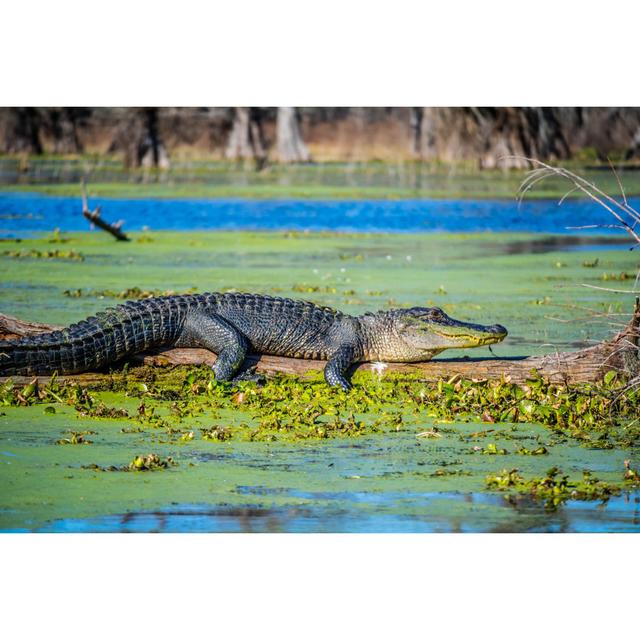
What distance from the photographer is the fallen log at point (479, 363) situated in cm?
756

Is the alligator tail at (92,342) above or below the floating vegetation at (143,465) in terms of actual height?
above

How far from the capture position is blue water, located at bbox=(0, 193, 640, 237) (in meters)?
16.5

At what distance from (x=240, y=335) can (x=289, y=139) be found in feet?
43.1

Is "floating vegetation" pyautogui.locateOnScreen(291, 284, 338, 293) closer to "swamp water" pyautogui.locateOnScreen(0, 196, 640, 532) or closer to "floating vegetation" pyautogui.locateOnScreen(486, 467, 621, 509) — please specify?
"swamp water" pyautogui.locateOnScreen(0, 196, 640, 532)

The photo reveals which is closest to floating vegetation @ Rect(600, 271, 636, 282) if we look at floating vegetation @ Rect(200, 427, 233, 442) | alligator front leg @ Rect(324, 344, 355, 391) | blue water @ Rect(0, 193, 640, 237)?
blue water @ Rect(0, 193, 640, 237)

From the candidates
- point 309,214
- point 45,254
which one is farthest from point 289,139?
point 45,254

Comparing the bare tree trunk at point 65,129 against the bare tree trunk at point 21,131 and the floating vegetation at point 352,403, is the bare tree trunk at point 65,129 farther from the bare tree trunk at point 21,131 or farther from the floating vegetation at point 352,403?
the floating vegetation at point 352,403

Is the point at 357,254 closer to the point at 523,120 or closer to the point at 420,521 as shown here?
the point at 523,120

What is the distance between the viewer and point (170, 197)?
18.6 meters

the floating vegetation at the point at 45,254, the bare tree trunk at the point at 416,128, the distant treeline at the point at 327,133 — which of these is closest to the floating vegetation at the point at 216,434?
the floating vegetation at the point at 45,254

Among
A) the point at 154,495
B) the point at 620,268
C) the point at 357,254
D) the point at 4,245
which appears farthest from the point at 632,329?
the point at 4,245

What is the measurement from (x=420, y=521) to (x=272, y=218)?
12177mm

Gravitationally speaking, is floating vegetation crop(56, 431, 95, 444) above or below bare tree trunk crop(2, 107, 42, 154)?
below

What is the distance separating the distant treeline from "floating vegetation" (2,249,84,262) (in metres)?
2.87
